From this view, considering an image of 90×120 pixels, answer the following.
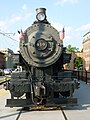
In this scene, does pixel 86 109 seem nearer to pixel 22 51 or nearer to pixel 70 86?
pixel 70 86

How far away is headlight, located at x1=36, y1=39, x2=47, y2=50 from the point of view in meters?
11.7

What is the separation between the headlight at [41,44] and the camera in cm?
1170

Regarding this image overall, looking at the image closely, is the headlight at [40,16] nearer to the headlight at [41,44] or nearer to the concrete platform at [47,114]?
the headlight at [41,44]

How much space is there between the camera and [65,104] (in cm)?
1135

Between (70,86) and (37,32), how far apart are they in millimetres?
2403

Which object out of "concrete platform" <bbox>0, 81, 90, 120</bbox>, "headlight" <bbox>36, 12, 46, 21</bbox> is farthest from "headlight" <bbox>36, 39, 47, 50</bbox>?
"concrete platform" <bbox>0, 81, 90, 120</bbox>

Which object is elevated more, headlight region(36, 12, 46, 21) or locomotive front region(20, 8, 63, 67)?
headlight region(36, 12, 46, 21)

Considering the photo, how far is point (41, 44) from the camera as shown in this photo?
11.7m

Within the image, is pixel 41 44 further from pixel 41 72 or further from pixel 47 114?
pixel 47 114

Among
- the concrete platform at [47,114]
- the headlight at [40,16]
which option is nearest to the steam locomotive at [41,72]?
the headlight at [40,16]

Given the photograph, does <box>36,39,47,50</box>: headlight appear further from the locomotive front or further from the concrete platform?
the concrete platform

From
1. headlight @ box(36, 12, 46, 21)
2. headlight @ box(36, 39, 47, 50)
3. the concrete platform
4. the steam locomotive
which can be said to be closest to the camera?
the concrete platform

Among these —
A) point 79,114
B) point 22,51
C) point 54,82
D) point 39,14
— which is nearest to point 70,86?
point 54,82

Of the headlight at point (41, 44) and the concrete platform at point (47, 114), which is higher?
the headlight at point (41, 44)
